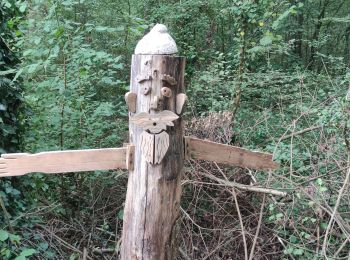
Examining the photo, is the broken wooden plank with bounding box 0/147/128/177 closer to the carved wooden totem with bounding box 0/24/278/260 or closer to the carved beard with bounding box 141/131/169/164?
the carved wooden totem with bounding box 0/24/278/260

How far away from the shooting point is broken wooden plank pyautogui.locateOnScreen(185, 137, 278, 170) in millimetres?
2285

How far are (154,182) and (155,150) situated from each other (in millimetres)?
189

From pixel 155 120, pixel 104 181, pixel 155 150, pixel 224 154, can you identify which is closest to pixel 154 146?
pixel 155 150

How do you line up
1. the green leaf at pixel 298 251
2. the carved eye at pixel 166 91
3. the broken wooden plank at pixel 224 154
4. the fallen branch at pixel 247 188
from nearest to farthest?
the carved eye at pixel 166 91 → the broken wooden plank at pixel 224 154 → the green leaf at pixel 298 251 → the fallen branch at pixel 247 188

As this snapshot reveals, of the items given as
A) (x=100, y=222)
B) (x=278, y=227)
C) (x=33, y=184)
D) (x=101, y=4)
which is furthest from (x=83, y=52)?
(x=101, y=4)

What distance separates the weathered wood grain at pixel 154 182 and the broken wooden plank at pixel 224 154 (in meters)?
0.11

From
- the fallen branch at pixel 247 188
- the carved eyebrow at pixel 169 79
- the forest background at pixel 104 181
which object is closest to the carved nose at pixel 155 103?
the carved eyebrow at pixel 169 79

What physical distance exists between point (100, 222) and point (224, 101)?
314 centimetres

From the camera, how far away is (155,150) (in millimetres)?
2068

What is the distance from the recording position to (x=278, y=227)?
3.55 metres

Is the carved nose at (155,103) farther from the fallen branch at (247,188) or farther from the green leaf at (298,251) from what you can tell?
the green leaf at (298,251)

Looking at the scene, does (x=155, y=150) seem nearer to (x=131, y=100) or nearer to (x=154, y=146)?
(x=154, y=146)

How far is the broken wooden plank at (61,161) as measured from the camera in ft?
6.72

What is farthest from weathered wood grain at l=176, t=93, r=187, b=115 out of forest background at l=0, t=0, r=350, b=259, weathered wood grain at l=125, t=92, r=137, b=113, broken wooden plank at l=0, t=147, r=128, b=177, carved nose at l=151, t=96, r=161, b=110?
forest background at l=0, t=0, r=350, b=259
